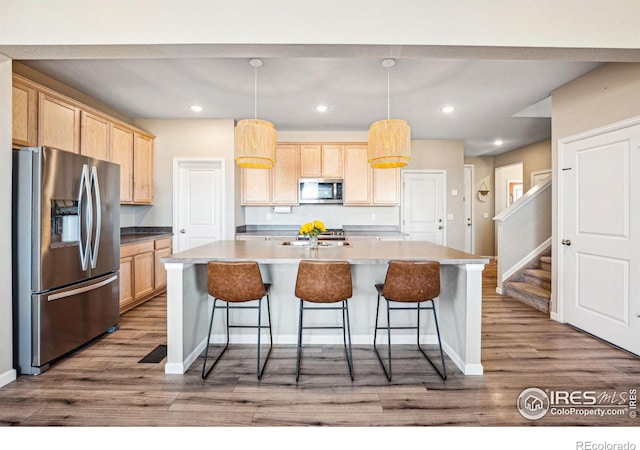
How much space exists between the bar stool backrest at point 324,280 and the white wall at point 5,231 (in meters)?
2.01

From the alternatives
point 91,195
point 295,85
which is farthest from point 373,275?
point 91,195

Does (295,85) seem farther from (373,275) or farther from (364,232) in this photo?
(364,232)

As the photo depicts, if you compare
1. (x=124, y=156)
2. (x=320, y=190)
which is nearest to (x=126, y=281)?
(x=124, y=156)

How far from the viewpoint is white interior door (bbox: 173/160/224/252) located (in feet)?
15.5

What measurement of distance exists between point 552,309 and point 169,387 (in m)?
3.92

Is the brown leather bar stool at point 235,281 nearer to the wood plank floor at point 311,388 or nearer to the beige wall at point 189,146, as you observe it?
the wood plank floor at point 311,388

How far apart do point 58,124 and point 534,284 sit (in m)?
5.86

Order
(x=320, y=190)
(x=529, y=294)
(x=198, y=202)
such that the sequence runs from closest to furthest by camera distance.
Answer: (x=529, y=294) → (x=198, y=202) → (x=320, y=190)

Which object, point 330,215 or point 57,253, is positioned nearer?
point 57,253

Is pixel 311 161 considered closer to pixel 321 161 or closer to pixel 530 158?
pixel 321 161

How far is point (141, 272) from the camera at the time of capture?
12.7 feet

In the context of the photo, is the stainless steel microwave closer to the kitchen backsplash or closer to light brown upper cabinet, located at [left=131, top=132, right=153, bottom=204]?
the kitchen backsplash

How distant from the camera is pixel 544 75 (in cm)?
311

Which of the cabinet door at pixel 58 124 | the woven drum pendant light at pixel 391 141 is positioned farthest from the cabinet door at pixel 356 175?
the cabinet door at pixel 58 124
